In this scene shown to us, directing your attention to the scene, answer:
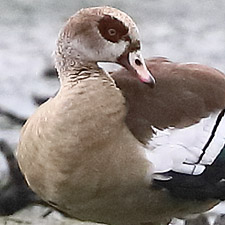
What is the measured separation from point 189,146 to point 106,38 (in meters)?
0.33

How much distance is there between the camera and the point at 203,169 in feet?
6.54

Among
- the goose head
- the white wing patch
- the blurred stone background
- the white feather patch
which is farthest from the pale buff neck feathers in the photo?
the blurred stone background

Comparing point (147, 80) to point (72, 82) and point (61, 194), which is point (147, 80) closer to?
point (72, 82)

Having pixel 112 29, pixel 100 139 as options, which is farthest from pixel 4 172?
pixel 112 29

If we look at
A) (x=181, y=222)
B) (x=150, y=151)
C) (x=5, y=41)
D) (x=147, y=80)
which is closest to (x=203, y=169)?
(x=150, y=151)

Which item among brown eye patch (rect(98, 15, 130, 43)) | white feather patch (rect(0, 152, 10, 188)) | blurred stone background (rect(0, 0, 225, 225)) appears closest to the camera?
brown eye patch (rect(98, 15, 130, 43))

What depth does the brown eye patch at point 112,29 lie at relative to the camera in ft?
6.18

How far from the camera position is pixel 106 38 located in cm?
190

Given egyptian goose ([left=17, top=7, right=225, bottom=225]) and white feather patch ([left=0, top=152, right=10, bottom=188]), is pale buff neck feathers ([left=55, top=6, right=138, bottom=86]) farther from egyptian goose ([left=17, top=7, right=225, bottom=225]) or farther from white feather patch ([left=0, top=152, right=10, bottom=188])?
white feather patch ([left=0, top=152, right=10, bottom=188])

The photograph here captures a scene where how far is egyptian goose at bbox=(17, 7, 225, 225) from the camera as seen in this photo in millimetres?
1900

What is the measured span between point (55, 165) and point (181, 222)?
814mm

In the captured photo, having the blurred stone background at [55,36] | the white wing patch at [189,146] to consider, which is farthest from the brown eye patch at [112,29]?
the blurred stone background at [55,36]

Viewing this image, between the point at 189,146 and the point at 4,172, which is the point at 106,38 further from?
the point at 4,172

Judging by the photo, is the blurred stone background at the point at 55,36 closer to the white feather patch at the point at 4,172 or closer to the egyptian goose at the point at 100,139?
the white feather patch at the point at 4,172
